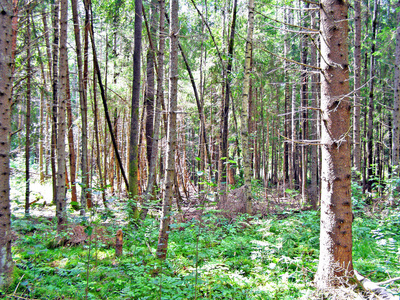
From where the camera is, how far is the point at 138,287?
129 inches

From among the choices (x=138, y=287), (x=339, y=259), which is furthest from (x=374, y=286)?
(x=138, y=287)

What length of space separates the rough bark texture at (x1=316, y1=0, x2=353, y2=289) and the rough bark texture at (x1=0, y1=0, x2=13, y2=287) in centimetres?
360

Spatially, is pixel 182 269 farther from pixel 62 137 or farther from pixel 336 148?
pixel 62 137

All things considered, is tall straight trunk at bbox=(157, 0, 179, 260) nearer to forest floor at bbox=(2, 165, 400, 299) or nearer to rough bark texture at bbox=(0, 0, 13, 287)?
forest floor at bbox=(2, 165, 400, 299)

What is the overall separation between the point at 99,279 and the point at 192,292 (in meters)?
1.33

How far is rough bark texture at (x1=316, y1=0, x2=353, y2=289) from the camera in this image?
9.39ft

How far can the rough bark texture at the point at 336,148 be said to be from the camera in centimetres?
286

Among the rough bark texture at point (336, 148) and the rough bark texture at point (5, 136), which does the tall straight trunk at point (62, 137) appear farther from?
the rough bark texture at point (336, 148)

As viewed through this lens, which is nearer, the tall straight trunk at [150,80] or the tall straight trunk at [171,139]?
the tall straight trunk at [171,139]

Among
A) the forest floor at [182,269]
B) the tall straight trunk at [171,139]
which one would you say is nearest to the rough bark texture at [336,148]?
the forest floor at [182,269]

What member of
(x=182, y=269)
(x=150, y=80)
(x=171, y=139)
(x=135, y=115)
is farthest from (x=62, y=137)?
(x=150, y=80)

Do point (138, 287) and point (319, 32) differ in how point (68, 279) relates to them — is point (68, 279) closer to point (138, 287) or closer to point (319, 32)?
point (138, 287)

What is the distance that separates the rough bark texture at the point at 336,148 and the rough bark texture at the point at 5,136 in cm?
360

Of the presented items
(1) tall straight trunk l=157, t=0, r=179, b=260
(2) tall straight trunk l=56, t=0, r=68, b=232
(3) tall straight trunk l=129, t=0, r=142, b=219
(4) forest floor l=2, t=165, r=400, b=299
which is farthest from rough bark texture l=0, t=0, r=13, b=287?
(3) tall straight trunk l=129, t=0, r=142, b=219
